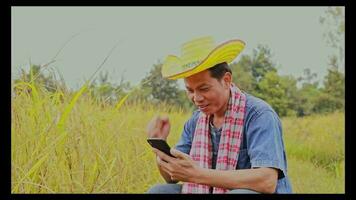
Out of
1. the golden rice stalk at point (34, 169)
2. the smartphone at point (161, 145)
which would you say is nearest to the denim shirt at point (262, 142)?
the smartphone at point (161, 145)

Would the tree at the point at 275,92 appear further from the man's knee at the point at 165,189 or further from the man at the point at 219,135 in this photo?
the man's knee at the point at 165,189

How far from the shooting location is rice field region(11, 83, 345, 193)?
3.31 meters

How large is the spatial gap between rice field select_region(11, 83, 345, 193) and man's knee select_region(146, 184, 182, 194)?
279mm

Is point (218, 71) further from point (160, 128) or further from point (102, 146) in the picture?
point (102, 146)

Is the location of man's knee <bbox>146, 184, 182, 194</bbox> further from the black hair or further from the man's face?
the black hair

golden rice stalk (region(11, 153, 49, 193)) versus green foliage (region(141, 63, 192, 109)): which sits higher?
green foliage (region(141, 63, 192, 109))

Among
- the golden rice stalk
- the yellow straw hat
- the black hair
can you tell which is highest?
the yellow straw hat

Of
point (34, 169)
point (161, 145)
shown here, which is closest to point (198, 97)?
point (161, 145)

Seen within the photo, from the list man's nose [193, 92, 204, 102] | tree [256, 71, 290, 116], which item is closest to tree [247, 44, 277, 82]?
tree [256, 71, 290, 116]

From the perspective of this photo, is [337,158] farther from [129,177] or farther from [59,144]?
[59,144]

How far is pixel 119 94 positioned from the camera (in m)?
3.51

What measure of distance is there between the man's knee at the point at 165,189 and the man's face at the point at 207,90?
41 centimetres

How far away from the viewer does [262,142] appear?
279 cm
